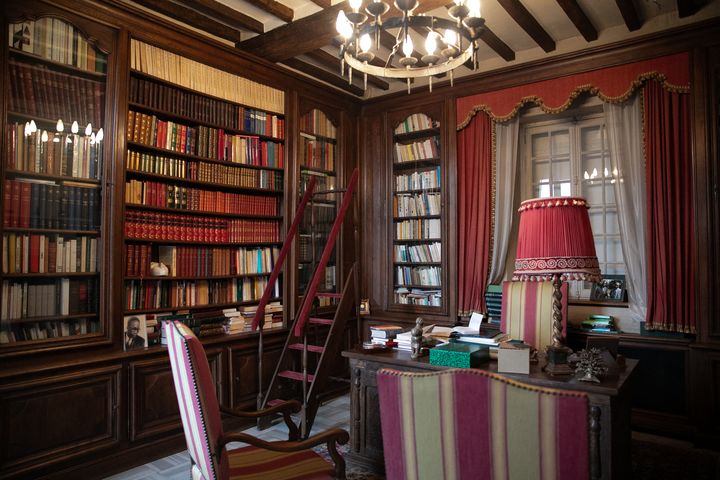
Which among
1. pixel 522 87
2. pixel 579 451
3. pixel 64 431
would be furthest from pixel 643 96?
pixel 64 431

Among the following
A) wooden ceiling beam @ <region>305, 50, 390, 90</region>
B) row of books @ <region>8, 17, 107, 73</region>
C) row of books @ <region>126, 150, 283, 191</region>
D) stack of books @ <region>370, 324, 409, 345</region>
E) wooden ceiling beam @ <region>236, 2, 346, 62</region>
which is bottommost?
stack of books @ <region>370, 324, 409, 345</region>

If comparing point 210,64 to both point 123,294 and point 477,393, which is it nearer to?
point 123,294

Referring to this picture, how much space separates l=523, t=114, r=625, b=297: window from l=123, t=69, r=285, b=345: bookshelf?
237cm

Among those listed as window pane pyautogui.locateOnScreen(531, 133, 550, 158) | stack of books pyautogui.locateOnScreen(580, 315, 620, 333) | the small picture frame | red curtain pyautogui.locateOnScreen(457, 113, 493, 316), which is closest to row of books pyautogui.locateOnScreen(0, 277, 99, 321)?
the small picture frame

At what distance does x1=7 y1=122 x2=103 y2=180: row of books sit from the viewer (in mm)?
2727

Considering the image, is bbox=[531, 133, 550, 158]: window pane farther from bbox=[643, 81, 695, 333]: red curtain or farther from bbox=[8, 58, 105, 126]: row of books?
bbox=[8, 58, 105, 126]: row of books

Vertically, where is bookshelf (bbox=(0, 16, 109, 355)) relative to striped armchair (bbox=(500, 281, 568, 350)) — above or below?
above

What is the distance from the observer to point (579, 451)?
1.04 meters

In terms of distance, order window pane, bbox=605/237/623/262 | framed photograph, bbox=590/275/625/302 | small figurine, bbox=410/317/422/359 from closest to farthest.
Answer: small figurine, bbox=410/317/422/359 → framed photograph, bbox=590/275/625/302 → window pane, bbox=605/237/623/262

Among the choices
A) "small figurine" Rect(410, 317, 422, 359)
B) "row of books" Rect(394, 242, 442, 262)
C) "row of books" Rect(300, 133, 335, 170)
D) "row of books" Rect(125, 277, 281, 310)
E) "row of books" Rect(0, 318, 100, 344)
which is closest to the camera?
"small figurine" Rect(410, 317, 422, 359)

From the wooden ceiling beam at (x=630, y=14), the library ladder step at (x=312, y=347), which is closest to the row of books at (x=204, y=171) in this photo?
the library ladder step at (x=312, y=347)

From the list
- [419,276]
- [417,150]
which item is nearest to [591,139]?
[417,150]

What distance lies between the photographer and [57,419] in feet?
9.17

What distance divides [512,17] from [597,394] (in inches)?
112
